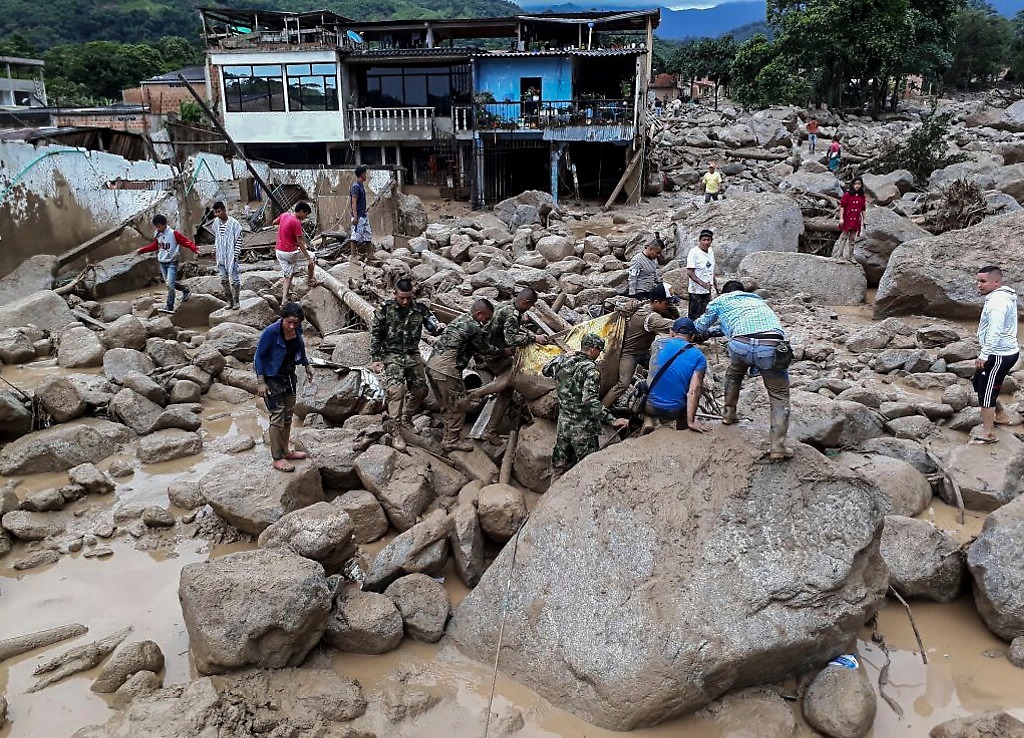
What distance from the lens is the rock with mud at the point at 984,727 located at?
448 centimetres

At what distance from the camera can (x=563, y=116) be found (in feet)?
76.4

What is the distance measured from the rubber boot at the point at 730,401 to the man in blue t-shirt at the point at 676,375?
21 centimetres

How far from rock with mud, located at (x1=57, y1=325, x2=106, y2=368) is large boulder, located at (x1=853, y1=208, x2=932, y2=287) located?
39.2ft

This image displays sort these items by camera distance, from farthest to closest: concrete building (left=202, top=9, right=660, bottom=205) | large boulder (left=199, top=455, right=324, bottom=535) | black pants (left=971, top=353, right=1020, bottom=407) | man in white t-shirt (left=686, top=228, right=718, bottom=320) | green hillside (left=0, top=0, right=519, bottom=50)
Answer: green hillside (left=0, top=0, right=519, bottom=50) < concrete building (left=202, top=9, right=660, bottom=205) < man in white t-shirt (left=686, top=228, right=718, bottom=320) < black pants (left=971, top=353, right=1020, bottom=407) < large boulder (left=199, top=455, right=324, bottom=535)

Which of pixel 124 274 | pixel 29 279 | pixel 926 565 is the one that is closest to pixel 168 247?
pixel 124 274

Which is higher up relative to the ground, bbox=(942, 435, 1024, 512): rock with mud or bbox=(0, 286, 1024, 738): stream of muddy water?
bbox=(942, 435, 1024, 512): rock with mud

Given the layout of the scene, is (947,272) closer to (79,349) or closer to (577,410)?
(577,410)

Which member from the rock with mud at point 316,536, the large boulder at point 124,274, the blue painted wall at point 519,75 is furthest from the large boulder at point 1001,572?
the blue painted wall at point 519,75

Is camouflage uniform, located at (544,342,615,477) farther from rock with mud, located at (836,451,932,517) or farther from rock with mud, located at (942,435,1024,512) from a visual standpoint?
rock with mud, located at (942,435,1024,512)

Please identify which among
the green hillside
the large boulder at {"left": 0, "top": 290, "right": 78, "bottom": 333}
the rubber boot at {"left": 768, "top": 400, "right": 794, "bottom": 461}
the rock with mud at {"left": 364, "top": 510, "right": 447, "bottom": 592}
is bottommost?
the rock with mud at {"left": 364, "top": 510, "right": 447, "bottom": 592}

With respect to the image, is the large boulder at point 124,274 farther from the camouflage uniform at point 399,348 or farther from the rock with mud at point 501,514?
the rock with mud at point 501,514

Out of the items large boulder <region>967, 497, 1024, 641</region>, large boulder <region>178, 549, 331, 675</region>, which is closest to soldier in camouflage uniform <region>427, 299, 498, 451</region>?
large boulder <region>178, 549, 331, 675</region>

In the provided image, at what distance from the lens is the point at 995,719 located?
4555 mm

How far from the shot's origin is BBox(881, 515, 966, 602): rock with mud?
568cm
